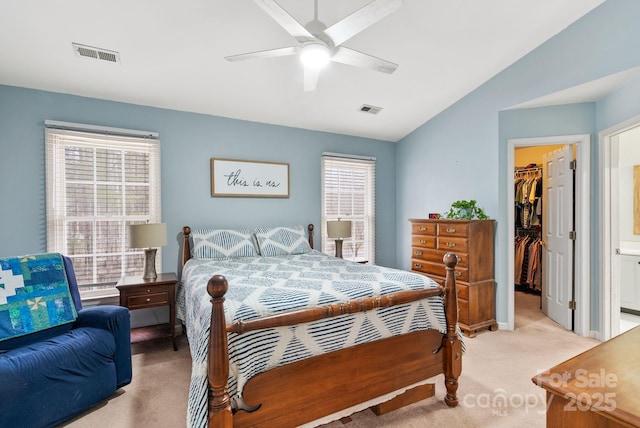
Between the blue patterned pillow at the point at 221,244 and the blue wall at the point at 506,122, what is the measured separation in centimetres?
254

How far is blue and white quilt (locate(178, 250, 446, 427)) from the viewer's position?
1.45 metres

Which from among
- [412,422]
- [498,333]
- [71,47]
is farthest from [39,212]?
[498,333]

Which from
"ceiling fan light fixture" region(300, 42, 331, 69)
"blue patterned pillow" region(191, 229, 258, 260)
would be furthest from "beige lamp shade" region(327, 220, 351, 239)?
"ceiling fan light fixture" region(300, 42, 331, 69)

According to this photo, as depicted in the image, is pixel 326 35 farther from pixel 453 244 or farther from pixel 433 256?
pixel 433 256

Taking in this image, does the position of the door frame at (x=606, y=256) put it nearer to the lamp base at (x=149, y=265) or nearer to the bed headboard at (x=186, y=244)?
the bed headboard at (x=186, y=244)

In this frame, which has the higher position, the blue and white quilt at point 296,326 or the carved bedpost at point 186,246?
the carved bedpost at point 186,246

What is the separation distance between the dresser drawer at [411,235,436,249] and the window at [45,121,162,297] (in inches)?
119

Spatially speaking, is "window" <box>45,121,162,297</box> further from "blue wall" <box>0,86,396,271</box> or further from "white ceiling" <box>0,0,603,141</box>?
"white ceiling" <box>0,0,603,141</box>

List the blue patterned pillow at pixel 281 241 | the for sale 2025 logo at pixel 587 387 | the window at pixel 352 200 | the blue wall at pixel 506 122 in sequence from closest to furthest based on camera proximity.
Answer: the for sale 2025 logo at pixel 587 387
the blue wall at pixel 506 122
the blue patterned pillow at pixel 281 241
the window at pixel 352 200

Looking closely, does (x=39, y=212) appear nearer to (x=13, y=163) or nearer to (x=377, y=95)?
(x=13, y=163)

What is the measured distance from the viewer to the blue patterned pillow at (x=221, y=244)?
331cm

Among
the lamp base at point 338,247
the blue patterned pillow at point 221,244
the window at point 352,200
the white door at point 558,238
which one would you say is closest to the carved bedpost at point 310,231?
the window at point 352,200

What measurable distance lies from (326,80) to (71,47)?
219cm

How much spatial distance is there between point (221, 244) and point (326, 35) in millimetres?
2357
